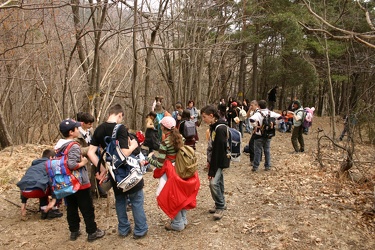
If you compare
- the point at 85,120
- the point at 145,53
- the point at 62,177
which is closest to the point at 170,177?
the point at 62,177

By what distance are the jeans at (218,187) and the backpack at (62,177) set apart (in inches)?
79.8

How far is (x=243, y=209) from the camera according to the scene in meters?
5.25

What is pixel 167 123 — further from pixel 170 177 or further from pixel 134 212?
pixel 134 212

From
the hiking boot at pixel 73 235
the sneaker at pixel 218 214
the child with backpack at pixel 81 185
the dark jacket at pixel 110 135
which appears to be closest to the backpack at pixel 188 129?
the sneaker at pixel 218 214

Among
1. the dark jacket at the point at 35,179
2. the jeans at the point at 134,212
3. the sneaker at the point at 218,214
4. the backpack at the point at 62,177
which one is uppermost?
the backpack at the point at 62,177

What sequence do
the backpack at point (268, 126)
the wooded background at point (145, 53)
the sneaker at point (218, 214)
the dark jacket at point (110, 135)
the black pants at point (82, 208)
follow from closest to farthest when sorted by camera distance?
the dark jacket at point (110, 135)
the black pants at point (82, 208)
the sneaker at point (218, 214)
the backpack at point (268, 126)
the wooded background at point (145, 53)

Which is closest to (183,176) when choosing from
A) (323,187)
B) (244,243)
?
(244,243)

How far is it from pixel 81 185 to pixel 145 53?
12300mm

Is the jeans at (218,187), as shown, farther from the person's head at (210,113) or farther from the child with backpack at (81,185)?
the child with backpack at (81,185)

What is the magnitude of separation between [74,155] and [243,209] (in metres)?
3.19

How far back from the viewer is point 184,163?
410cm

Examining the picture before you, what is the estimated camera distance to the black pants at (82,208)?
391 centimetres

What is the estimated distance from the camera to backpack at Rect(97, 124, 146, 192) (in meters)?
3.68

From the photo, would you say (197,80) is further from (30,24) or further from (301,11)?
(30,24)
